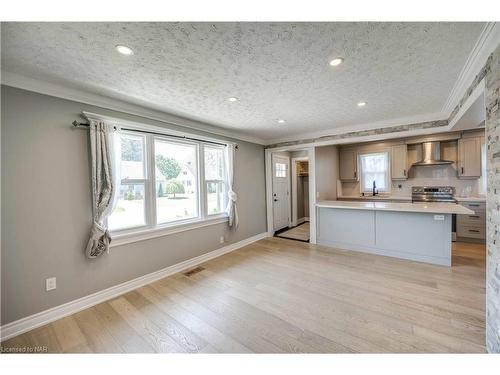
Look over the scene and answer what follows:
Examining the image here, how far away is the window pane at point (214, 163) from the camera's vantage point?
3.73 m

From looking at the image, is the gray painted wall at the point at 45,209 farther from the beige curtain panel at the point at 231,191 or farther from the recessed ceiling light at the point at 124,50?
the beige curtain panel at the point at 231,191

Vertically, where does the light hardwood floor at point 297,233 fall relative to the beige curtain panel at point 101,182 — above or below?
below

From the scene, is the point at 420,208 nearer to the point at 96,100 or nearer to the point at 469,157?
the point at 469,157

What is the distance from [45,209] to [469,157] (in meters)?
7.00

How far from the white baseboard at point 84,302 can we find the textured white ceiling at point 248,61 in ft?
7.48

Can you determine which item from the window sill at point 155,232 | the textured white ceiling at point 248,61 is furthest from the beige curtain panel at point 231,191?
the textured white ceiling at point 248,61

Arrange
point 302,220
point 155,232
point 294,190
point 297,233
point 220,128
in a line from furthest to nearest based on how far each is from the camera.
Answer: point 302,220 → point 294,190 → point 297,233 → point 220,128 → point 155,232

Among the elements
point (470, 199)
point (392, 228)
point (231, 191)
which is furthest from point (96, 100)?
point (470, 199)

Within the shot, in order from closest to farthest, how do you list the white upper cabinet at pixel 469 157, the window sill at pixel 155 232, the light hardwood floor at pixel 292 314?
the light hardwood floor at pixel 292 314 < the window sill at pixel 155 232 < the white upper cabinet at pixel 469 157

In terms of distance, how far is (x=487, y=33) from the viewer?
1.38 meters

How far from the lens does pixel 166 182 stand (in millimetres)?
3104

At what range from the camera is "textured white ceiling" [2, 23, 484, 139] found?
135 cm
